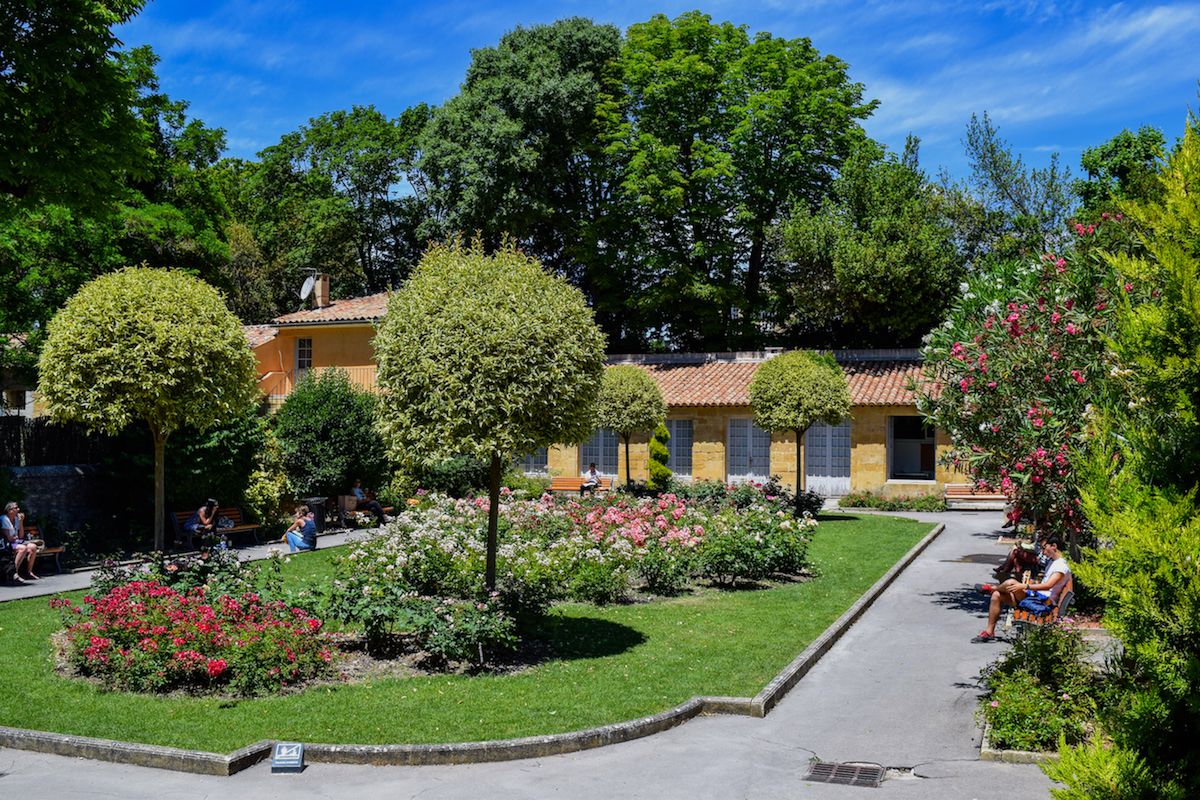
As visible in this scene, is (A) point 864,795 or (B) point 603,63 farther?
(B) point 603,63

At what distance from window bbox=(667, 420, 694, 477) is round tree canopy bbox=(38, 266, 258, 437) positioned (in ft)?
73.6

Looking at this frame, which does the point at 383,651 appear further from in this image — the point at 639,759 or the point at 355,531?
the point at 355,531

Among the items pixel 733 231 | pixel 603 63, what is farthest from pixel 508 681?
pixel 603 63

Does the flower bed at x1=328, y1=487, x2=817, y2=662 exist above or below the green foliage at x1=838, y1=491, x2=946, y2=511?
above

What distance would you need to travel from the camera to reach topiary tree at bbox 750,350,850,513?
27797 mm

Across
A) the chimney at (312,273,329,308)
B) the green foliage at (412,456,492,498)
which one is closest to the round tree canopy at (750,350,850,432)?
the green foliage at (412,456,492,498)

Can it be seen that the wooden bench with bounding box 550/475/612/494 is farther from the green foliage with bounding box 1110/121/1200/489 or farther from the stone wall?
the green foliage with bounding box 1110/121/1200/489

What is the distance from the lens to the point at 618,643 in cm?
1293

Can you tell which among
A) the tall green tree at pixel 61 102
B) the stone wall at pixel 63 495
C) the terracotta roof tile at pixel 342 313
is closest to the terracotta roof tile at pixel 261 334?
the terracotta roof tile at pixel 342 313

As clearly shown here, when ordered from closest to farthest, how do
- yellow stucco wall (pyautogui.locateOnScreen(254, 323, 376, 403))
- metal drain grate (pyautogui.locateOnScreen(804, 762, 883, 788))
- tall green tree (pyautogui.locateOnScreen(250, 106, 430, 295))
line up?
1. metal drain grate (pyautogui.locateOnScreen(804, 762, 883, 788))
2. yellow stucco wall (pyautogui.locateOnScreen(254, 323, 376, 403))
3. tall green tree (pyautogui.locateOnScreen(250, 106, 430, 295))

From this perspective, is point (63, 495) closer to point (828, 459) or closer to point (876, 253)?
point (828, 459)

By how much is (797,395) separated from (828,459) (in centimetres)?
775

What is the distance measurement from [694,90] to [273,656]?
116 feet

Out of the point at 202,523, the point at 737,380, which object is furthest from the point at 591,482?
the point at 202,523
